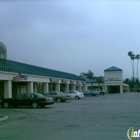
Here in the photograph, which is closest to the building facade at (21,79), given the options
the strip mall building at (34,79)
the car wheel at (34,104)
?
the strip mall building at (34,79)

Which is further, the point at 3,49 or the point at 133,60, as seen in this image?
the point at 133,60

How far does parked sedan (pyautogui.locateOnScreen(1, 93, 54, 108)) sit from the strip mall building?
369 cm

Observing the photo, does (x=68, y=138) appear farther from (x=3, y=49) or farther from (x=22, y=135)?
(x=3, y=49)

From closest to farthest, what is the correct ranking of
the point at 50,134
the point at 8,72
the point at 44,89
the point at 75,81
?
the point at 50,134 → the point at 8,72 → the point at 44,89 → the point at 75,81

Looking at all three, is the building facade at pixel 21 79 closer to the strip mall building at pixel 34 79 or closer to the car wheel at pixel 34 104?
the strip mall building at pixel 34 79

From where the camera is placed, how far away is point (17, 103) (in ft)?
88.4

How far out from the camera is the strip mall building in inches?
1351

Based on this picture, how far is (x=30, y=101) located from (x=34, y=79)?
16.4 m

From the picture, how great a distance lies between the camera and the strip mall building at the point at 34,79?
3431cm

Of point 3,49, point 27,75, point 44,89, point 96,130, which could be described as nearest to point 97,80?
point 44,89

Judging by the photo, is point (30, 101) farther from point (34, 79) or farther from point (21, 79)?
point (34, 79)

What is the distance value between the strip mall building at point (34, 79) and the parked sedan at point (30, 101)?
3685 millimetres

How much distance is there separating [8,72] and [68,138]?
24869 millimetres

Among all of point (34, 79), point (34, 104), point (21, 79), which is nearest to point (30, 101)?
point (34, 104)
